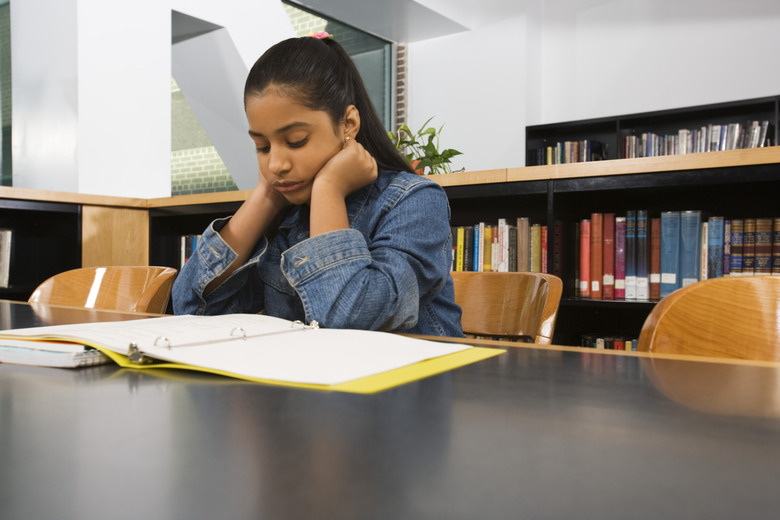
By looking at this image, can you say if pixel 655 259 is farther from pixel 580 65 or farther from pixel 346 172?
pixel 580 65

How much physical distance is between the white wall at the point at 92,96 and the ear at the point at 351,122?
259 centimetres

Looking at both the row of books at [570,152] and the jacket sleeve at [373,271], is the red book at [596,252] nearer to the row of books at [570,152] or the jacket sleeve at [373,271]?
the jacket sleeve at [373,271]

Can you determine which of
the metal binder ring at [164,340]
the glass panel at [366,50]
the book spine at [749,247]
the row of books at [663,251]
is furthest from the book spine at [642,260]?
the glass panel at [366,50]

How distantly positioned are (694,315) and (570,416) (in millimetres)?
511

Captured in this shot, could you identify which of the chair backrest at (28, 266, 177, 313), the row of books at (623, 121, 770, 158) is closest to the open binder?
the chair backrest at (28, 266, 177, 313)

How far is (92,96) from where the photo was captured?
3.29 m

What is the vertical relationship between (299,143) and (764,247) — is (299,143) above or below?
above

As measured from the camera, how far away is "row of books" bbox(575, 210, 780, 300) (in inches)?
68.7

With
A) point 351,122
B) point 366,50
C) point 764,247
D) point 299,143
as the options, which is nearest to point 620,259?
point 764,247

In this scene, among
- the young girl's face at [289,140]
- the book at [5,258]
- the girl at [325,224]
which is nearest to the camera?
the girl at [325,224]

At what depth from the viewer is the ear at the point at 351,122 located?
1.06m

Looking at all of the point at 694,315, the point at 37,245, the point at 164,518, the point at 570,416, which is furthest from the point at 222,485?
the point at 37,245

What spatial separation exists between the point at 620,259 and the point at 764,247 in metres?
0.36

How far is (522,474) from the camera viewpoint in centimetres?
23
